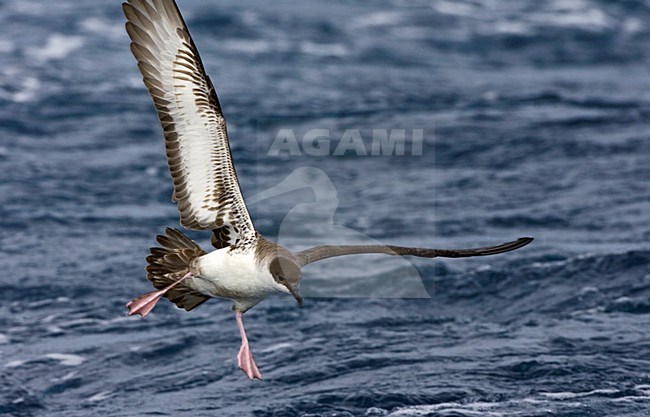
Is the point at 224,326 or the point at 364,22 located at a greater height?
the point at 364,22

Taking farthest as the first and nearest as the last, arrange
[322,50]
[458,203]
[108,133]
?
[322,50] < [108,133] < [458,203]

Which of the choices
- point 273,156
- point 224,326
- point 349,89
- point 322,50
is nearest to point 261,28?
point 322,50

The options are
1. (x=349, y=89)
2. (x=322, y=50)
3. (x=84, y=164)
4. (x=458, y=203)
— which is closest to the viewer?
(x=458, y=203)

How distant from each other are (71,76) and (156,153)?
11.6 feet

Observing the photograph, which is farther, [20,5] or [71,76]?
[20,5]

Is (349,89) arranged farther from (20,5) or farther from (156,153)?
Result: (20,5)

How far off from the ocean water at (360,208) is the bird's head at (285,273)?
200cm

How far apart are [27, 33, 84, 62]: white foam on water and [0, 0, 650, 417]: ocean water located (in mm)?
56

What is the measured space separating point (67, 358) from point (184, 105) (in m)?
3.96

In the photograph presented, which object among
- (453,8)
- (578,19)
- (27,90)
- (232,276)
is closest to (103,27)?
(27,90)

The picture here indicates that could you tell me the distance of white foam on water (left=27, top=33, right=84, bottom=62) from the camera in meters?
20.7

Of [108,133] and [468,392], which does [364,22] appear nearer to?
[108,133]

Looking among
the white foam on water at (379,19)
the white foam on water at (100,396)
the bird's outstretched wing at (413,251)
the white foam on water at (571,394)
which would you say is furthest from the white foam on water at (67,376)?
the white foam on water at (379,19)

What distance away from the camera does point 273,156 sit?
17.5m
